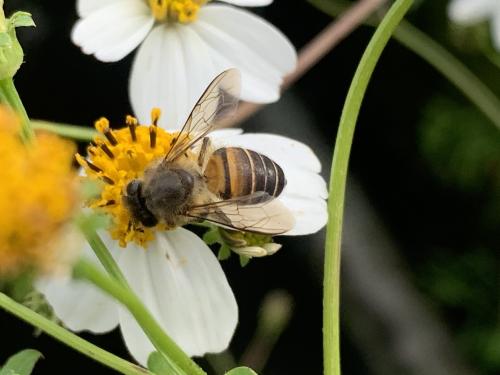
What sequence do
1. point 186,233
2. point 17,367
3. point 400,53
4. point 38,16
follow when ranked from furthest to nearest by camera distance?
1. point 400,53
2. point 38,16
3. point 186,233
4. point 17,367

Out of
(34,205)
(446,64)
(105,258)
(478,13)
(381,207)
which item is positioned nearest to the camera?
(34,205)

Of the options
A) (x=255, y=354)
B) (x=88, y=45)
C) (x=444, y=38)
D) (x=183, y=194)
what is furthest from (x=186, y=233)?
(x=444, y=38)

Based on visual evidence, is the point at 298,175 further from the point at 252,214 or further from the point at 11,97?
the point at 11,97

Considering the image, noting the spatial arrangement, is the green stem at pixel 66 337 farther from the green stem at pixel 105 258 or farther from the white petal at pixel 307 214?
the white petal at pixel 307 214

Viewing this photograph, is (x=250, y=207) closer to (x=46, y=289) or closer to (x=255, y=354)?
(x=46, y=289)

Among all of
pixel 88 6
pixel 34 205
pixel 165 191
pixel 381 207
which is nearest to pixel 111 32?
pixel 88 6
